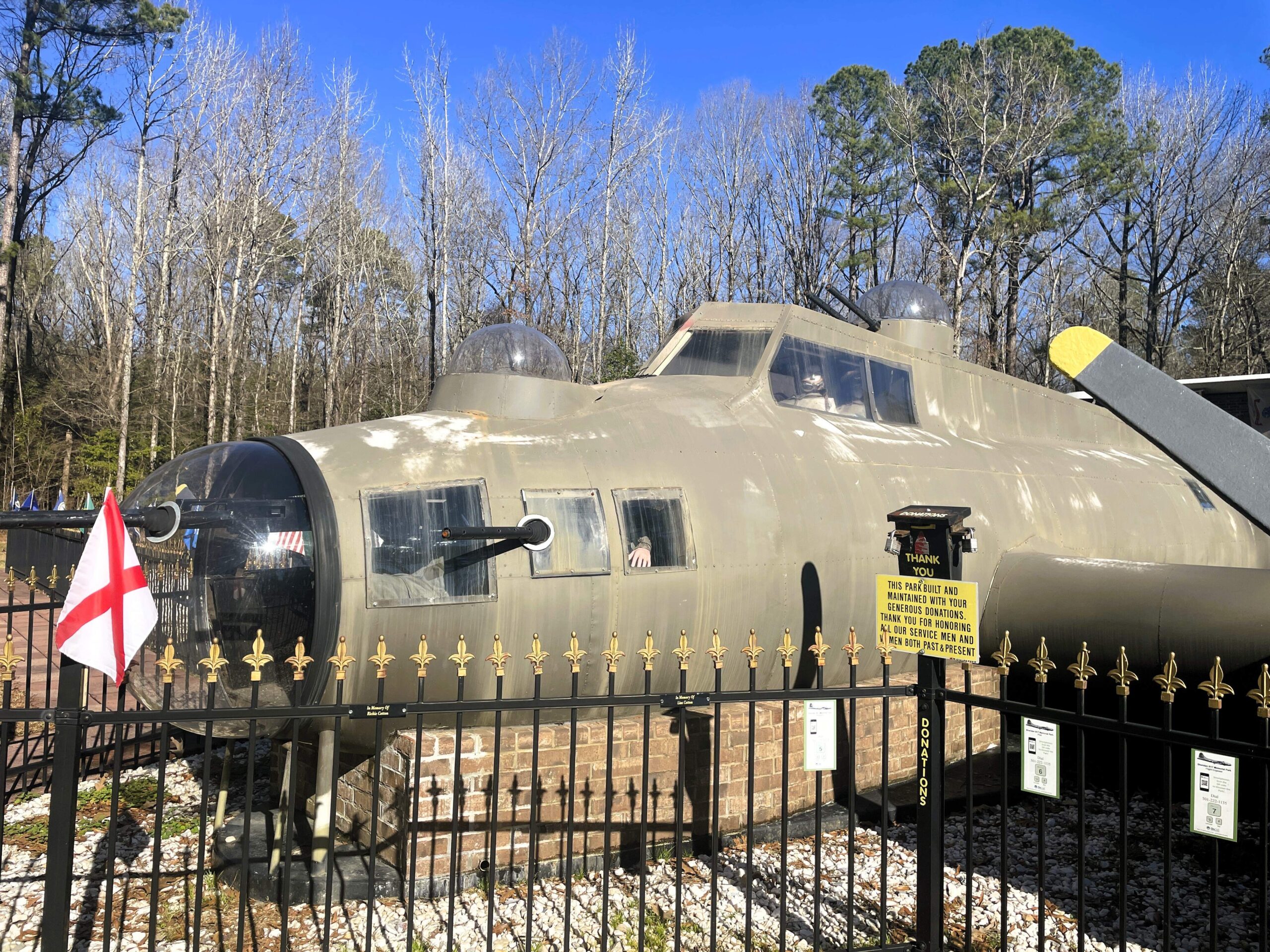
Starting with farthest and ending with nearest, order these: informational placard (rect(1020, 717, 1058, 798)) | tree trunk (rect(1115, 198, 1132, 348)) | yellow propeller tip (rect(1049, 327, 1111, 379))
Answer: tree trunk (rect(1115, 198, 1132, 348)), yellow propeller tip (rect(1049, 327, 1111, 379)), informational placard (rect(1020, 717, 1058, 798))

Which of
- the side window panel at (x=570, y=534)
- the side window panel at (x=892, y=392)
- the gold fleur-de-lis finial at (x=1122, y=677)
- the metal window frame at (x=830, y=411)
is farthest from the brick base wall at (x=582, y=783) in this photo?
the side window panel at (x=892, y=392)

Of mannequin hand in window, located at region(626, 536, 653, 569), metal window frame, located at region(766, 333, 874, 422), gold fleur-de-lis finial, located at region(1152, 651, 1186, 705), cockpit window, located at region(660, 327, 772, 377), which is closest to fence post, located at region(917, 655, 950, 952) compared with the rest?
gold fleur-de-lis finial, located at region(1152, 651, 1186, 705)

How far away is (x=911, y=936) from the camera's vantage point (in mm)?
4793

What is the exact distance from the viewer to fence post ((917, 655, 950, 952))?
4.19m

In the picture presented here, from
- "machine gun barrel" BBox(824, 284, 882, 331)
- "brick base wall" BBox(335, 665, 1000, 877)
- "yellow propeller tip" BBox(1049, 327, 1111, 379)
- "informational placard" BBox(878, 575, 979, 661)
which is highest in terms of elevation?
"machine gun barrel" BBox(824, 284, 882, 331)

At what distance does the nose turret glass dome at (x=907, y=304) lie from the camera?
909 cm

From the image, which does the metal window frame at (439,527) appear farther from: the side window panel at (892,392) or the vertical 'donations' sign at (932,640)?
the side window panel at (892,392)

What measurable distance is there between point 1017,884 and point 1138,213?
3640 cm

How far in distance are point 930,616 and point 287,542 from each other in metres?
3.14

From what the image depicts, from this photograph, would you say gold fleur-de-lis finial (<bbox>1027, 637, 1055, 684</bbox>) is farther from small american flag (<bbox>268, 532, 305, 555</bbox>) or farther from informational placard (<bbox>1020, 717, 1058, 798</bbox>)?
small american flag (<bbox>268, 532, 305, 555</bbox>)

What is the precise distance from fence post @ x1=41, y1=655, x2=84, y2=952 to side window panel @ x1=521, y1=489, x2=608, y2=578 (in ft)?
7.22

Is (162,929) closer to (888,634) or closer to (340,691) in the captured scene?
(340,691)

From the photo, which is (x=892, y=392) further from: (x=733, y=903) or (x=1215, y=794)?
(x=1215, y=794)

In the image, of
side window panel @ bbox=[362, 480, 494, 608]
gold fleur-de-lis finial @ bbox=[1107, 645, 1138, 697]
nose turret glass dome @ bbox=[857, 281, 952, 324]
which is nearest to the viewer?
gold fleur-de-lis finial @ bbox=[1107, 645, 1138, 697]
